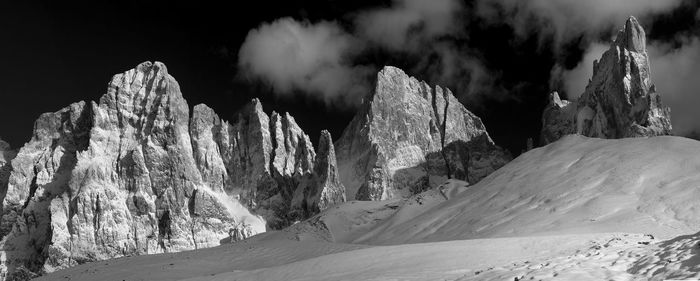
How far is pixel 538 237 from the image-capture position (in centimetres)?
3250

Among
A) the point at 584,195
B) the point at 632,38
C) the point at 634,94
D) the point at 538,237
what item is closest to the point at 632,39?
the point at 632,38

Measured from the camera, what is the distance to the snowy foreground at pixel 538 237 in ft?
71.2

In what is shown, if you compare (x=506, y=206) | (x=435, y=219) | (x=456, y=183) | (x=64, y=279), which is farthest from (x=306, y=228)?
(x=64, y=279)

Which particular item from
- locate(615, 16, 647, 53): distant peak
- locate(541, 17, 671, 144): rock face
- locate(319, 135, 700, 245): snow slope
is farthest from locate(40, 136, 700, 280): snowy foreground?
locate(615, 16, 647, 53): distant peak

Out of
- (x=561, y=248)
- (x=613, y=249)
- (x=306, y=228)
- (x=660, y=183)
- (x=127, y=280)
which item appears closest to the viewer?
(x=613, y=249)

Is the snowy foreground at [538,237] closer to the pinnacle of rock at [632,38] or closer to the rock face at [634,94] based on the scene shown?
the rock face at [634,94]

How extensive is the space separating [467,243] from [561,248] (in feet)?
19.8

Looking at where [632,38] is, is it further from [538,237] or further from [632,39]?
[538,237]

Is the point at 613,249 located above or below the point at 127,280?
below

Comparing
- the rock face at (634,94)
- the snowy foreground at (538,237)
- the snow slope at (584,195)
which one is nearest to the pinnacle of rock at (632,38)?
the rock face at (634,94)

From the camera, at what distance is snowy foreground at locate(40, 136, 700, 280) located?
71.2ft

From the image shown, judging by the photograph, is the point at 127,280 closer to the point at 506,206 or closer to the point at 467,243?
the point at 467,243

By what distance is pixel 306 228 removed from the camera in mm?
146875

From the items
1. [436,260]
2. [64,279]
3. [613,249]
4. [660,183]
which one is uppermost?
[64,279]
